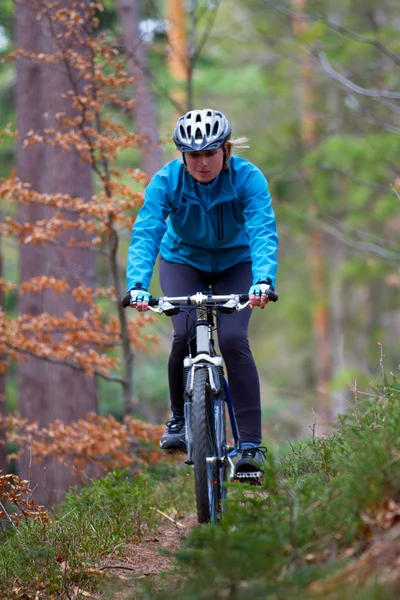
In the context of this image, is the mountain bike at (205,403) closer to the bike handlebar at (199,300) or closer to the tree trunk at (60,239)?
the bike handlebar at (199,300)

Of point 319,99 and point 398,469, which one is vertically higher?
point 319,99

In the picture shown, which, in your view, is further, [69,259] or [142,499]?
[69,259]

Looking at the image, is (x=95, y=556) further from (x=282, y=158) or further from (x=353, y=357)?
(x=353, y=357)

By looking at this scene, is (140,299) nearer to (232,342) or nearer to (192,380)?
(192,380)

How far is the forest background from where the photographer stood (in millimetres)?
8398

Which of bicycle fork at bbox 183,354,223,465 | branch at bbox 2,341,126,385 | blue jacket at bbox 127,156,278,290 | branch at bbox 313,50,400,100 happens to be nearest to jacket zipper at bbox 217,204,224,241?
blue jacket at bbox 127,156,278,290

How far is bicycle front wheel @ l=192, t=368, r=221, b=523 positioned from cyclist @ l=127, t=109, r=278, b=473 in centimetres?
28

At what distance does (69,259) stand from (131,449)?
3.16 meters

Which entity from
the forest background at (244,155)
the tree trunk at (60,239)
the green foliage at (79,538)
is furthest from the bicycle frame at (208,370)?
the tree trunk at (60,239)

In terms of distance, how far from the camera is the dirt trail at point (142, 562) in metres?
4.46

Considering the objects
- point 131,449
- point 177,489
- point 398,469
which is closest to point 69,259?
point 131,449

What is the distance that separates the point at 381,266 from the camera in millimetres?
14953

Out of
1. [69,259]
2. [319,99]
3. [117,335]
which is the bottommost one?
[117,335]

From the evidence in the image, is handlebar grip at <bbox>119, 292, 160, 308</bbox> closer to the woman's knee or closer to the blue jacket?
the blue jacket
